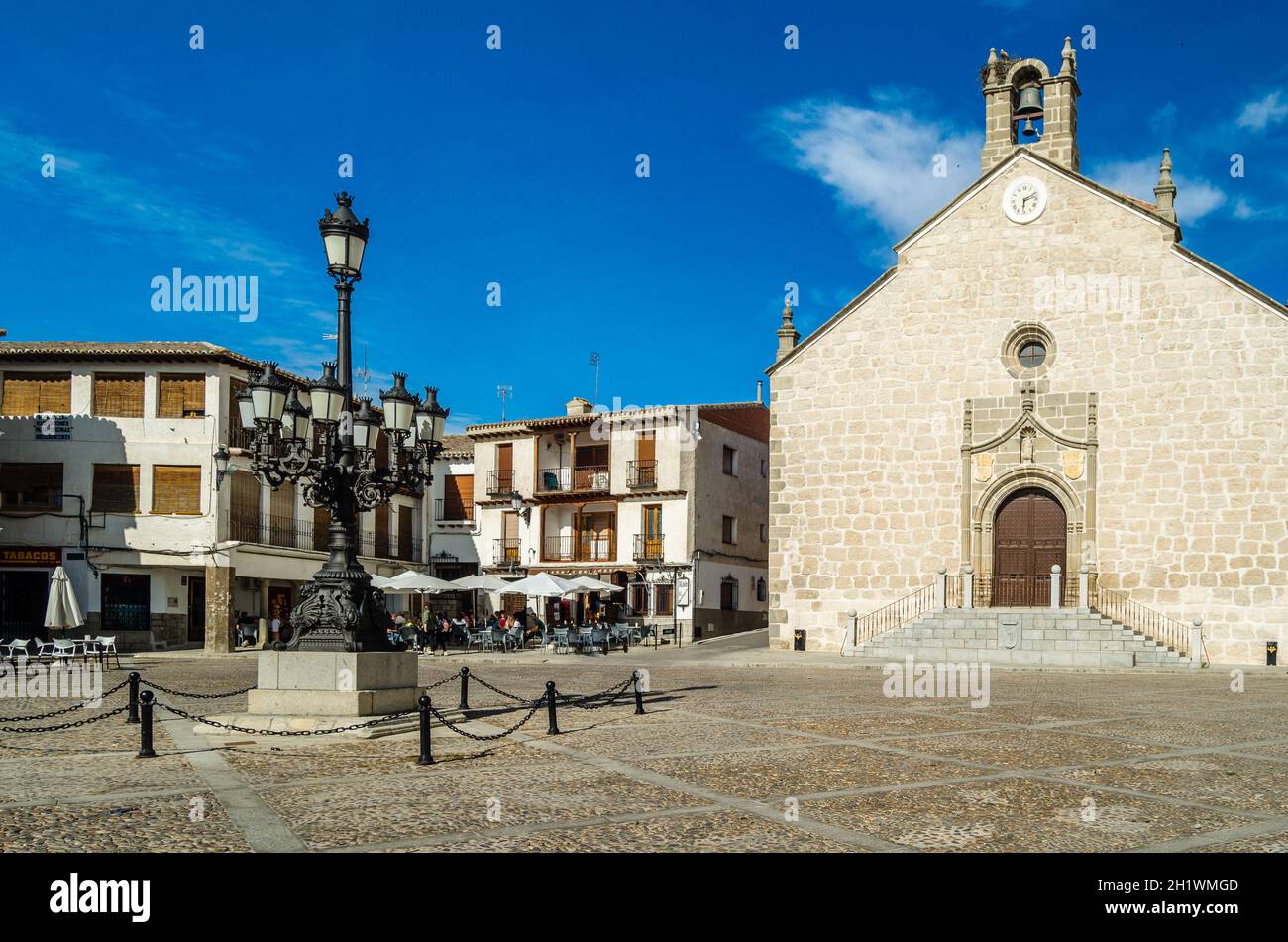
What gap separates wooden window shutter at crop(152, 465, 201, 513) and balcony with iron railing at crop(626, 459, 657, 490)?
13.5 meters

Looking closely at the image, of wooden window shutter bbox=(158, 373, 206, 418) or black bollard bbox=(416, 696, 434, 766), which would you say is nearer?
black bollard bbox=(416, 696, 434, 766)

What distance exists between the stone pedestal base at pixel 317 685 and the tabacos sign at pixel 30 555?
21.0 metres

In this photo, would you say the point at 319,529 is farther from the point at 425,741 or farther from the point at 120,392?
the point at 425,741

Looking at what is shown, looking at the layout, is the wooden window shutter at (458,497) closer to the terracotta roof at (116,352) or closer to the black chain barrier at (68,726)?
the terracotta roof at (116,352)

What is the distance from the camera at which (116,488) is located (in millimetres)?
30281

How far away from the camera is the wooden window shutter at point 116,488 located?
99.0 ft

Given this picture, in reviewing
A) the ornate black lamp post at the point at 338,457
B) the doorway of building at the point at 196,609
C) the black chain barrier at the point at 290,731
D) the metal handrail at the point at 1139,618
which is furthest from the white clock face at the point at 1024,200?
the doorway of building at the point at 196,609

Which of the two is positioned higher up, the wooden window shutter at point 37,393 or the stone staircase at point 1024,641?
the wooden window shutter at point 37,393

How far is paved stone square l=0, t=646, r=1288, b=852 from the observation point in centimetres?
677

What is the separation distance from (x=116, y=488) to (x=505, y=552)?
44.5ft

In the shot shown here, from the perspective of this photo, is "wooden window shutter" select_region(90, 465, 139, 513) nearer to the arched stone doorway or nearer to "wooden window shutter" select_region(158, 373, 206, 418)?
"wooden window shutter" select_region(158, 373, 206, 418)

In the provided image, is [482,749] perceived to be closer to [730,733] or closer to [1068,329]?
[730,733]

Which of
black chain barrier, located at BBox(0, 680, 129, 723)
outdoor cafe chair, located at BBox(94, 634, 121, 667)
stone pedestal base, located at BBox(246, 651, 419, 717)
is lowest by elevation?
outdoor cafe chair, located at BBox(94, 634, 121, 667)

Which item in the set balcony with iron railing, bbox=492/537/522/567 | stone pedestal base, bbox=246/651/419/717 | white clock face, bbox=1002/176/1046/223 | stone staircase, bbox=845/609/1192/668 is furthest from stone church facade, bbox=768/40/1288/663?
stone pedestal base, bbox=246/651/419/717
